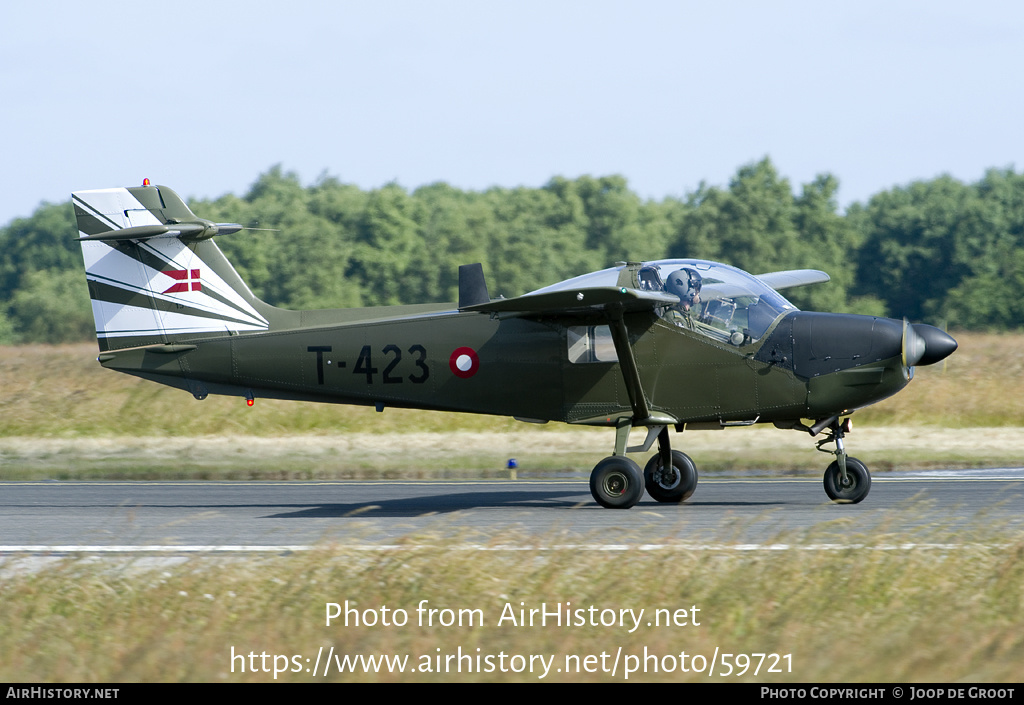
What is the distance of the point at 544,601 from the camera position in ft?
24.3

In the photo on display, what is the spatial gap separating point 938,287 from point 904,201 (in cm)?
1726

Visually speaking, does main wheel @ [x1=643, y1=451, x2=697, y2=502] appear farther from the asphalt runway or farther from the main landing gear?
the asphalt runway

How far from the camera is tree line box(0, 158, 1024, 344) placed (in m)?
57.8

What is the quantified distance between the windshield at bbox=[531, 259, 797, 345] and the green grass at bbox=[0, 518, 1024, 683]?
12.2ft

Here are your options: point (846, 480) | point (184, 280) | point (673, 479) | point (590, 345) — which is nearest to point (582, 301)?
point (590, 345)

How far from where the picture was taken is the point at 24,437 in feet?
77.0

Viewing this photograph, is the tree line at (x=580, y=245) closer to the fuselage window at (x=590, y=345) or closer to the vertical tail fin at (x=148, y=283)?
the vertical tail fin at (x=148, y=283)

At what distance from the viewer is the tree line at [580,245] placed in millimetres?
57781

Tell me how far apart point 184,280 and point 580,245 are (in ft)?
213

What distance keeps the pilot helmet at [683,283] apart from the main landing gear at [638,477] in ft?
5.26

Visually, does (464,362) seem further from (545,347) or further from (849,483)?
(849,483)

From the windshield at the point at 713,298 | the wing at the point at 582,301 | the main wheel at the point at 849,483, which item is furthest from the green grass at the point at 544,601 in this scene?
the windshield at the point at 713,298

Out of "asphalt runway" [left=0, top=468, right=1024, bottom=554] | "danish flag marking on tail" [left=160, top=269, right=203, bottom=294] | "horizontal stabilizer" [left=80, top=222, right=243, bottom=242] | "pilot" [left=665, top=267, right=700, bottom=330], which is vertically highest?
"horizontal stabilizer" [left=80, top=222, right=243, bottom=242]

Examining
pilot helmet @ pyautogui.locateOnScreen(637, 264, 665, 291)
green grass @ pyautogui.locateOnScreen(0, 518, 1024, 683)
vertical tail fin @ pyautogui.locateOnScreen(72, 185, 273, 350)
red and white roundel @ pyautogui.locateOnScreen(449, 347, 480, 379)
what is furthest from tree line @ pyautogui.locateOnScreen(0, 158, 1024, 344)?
green grass @ pyautogui.locateOnScreen(0, 518, 1024, 683)
